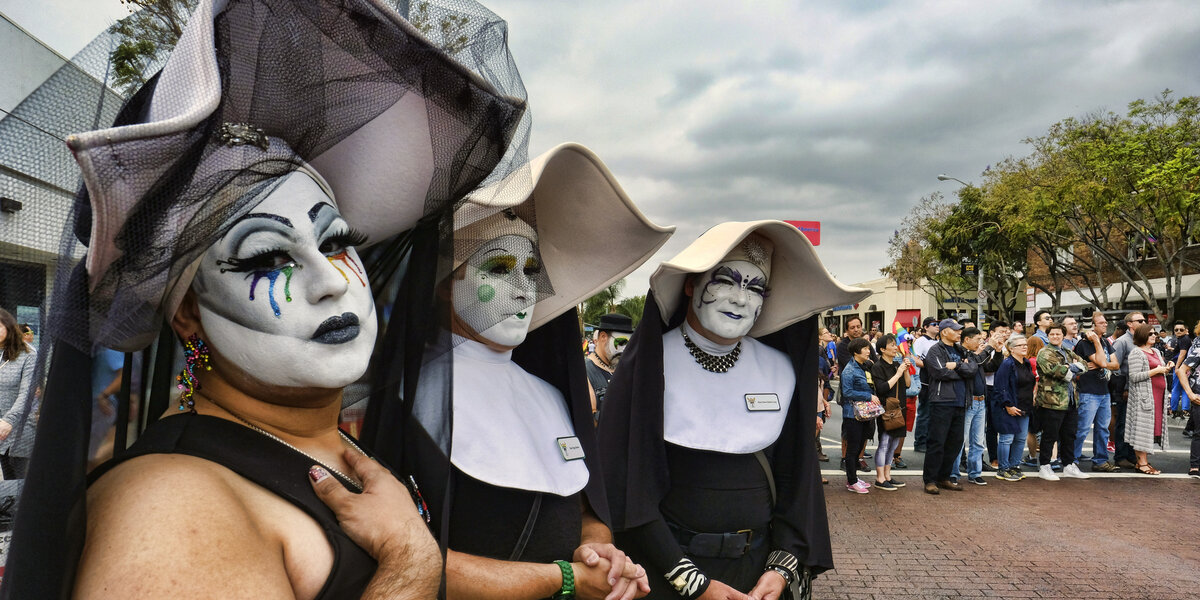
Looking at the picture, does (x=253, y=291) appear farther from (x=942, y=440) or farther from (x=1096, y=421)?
(x=1096, y=421)

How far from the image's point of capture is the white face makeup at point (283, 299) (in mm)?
1104

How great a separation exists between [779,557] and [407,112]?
214 centimetres

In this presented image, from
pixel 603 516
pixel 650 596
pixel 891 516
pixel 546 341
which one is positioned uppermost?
pixel 546 341

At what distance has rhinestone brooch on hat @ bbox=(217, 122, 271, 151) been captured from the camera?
0.99 meters

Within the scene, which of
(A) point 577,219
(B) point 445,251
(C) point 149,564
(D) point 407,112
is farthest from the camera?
(A) point 577,219

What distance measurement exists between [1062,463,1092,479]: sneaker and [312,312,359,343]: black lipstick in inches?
385

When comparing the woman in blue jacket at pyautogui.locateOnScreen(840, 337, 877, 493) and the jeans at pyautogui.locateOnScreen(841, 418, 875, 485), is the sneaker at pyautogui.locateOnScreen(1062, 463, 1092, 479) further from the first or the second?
the jeans at pyautogui.locateOnScreen(841, 418, 875, 485)

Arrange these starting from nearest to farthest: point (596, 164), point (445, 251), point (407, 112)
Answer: point (407, 112) → point (445, 251) → point (596, 164)

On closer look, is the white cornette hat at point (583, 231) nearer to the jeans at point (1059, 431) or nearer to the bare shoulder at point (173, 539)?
the bare shoulder at point (173, 539)

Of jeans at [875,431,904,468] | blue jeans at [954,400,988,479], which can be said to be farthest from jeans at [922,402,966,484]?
jeans at [875,431,904,468]

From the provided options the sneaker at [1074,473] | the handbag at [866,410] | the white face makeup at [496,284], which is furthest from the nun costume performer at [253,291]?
the sneaker at [1074,473]

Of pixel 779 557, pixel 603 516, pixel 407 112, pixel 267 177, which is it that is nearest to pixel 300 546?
pixel 267 177

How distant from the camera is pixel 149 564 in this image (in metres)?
0.86

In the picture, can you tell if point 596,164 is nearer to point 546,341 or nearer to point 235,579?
point 546,341
